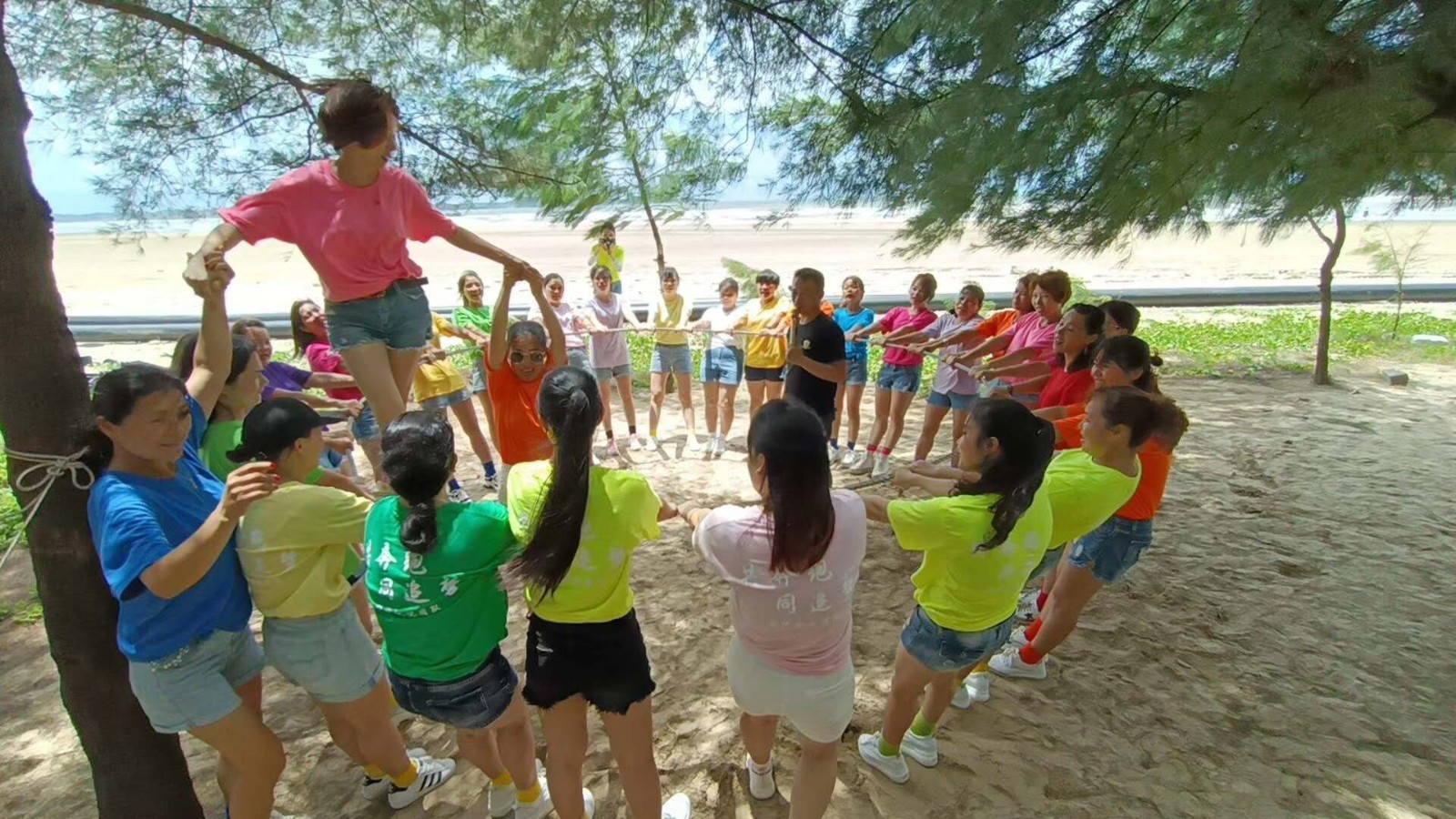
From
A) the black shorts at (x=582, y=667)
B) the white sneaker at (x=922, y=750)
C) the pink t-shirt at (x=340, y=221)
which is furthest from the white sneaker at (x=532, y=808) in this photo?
the pink t-shirt at (x=340, y=221)

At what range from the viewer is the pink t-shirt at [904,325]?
5.31 meters

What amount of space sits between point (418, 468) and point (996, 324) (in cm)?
419

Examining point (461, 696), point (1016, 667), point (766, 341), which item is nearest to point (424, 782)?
point (461, 696)

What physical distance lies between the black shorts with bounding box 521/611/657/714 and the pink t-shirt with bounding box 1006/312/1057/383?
9.67 ft

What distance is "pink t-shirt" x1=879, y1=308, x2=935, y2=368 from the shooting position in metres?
5.31

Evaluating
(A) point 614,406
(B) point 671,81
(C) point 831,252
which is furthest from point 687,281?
(B) point 671,81

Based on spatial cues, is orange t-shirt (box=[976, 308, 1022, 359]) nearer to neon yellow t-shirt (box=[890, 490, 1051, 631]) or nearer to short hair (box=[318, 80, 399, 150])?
neon yellow t-shirt (box=[890, 490, 1051, 631])

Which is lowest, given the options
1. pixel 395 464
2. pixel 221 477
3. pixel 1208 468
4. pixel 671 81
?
pixel 1208 468

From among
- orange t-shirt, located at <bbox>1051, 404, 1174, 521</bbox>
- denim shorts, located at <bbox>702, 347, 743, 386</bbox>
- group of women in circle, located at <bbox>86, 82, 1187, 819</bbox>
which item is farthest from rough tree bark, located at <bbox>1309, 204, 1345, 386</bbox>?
group of women in circle, located at <bbox>86, 82, 1187, 819</bbox>

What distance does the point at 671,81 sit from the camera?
3430mm

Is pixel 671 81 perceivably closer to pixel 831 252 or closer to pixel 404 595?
pixel 404 595

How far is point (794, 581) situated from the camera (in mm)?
1783

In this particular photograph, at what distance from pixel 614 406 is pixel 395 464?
571 cm

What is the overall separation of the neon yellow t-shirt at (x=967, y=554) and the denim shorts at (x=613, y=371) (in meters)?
4.10
